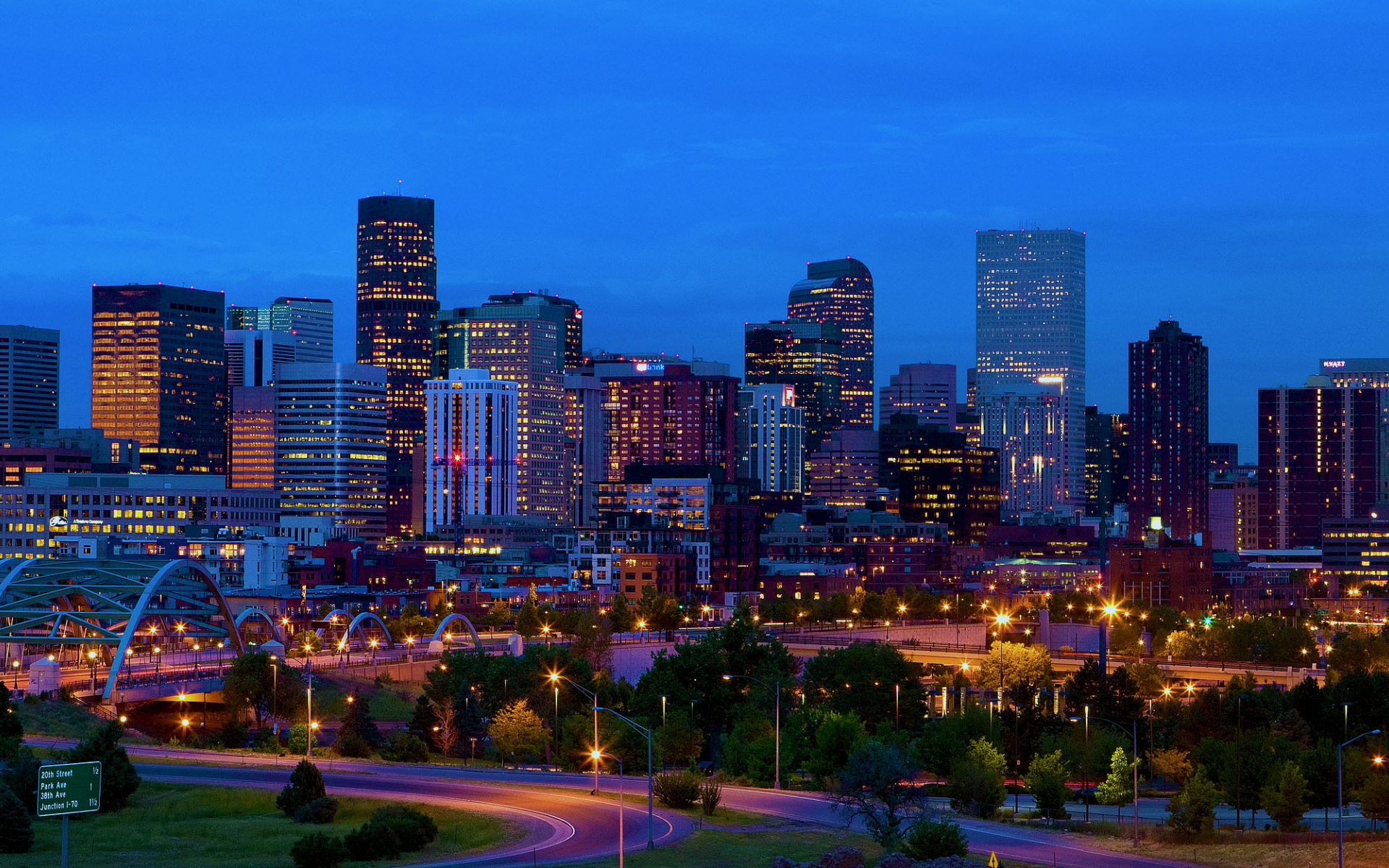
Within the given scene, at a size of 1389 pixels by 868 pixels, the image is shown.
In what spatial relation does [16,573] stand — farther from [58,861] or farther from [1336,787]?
[1336,787]

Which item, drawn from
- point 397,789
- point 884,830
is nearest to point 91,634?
point 397,789

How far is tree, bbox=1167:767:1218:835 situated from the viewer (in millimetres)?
95188

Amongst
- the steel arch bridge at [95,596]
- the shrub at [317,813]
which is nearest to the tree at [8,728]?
the shrub at [317,813]

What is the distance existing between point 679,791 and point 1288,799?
101ft

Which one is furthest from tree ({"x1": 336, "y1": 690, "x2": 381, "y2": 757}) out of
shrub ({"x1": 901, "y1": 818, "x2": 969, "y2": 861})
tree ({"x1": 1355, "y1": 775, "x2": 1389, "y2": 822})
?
tree ({"x1": 1355, "y1": 775, "x2": 1389, "y2": 822})

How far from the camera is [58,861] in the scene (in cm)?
8100

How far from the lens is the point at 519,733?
130m

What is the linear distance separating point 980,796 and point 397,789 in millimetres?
28849

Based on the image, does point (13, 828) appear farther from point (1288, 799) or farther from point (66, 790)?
point (1288, 799)

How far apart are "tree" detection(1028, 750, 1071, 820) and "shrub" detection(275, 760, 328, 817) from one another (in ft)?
119

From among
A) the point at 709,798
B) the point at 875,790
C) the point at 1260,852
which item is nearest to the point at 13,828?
the point at 709,798

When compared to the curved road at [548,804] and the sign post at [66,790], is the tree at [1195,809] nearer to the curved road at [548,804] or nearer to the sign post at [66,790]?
the curved road at [548,804]

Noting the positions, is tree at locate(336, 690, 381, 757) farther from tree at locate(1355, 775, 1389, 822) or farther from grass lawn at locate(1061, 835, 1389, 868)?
tree at locate(1355, 775, 1389, 822)

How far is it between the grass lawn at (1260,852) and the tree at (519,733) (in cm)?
4692
